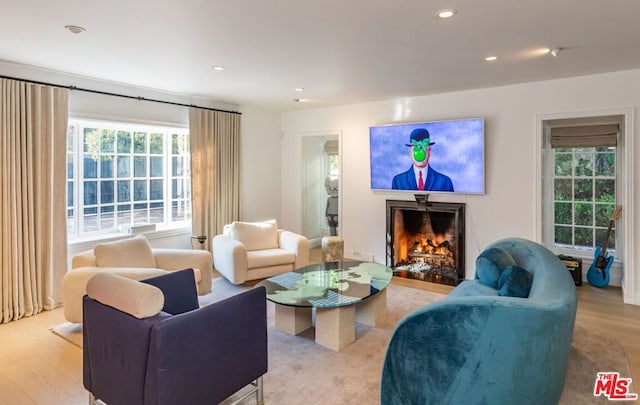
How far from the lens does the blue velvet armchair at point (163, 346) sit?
6.16 feet

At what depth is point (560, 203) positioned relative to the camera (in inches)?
211

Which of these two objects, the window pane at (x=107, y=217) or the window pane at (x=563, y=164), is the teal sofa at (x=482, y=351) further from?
the window pane at (x=107, y=217)

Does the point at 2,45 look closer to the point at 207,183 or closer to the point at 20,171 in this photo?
the point at 20,171

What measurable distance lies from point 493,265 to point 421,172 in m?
2.40

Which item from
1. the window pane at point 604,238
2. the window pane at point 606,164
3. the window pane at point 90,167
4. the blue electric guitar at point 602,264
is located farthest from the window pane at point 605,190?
the window pane at point 90,167

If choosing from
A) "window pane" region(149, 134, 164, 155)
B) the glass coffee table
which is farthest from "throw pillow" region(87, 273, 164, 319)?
"window pane" region(149, 134, 164, 155)

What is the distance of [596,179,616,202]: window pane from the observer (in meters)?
5.02

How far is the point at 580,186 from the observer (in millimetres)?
5219

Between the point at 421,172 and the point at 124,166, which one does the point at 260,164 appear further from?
the point at 421,172

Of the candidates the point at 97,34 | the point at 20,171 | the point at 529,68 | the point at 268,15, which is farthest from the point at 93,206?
the point at 529,68

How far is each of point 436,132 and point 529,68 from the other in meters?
1.44

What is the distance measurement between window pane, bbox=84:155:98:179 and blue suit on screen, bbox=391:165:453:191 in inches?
153

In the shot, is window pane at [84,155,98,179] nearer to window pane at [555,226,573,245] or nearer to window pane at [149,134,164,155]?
Result: window pane at [149,134,164,155]

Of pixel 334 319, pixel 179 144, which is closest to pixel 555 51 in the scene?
pixel 334 319
